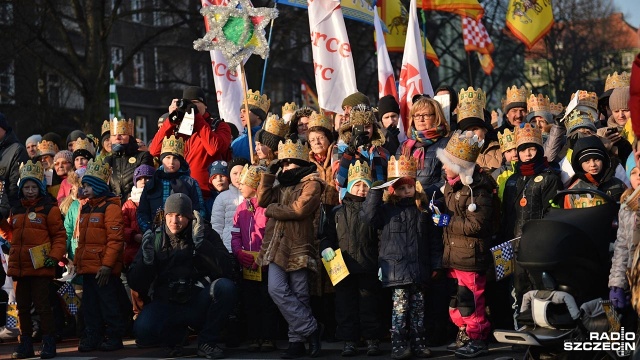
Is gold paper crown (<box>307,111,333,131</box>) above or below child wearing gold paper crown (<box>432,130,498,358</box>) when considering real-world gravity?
above

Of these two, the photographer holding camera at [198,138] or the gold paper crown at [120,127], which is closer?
the photographer holding camera at [198,138]

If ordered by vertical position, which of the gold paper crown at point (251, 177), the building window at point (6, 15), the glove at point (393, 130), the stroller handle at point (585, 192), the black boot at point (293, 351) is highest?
the building window at point (6, 15)

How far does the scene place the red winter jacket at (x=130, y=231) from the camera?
38.2 ft

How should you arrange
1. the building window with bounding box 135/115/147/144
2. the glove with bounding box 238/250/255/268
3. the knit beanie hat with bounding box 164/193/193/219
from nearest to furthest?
1. the knit beanie hat with bounding box 164/193/193/219
2. the glove with bounding box 238/250/255/268
3. the building window with bounding box 135/115/147/144

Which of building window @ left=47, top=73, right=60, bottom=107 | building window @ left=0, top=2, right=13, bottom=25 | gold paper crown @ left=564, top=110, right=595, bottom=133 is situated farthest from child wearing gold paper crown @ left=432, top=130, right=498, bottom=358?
building window @ left=47, top=73, right=60, bottom=107

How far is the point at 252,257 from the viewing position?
10820 millimetres

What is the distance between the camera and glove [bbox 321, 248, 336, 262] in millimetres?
10344

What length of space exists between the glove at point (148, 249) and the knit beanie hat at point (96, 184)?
93cm

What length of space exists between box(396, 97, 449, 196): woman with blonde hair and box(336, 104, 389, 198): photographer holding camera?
0.24 meters

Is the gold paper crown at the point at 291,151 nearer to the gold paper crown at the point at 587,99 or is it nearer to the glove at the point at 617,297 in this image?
the gold paper crown at the point at 587,99

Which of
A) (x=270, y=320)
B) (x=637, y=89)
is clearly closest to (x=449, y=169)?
(x=270, y=320)

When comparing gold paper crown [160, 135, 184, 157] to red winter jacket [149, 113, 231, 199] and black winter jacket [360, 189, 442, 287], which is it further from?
black winter jacket [360, 189, 442, 287]
